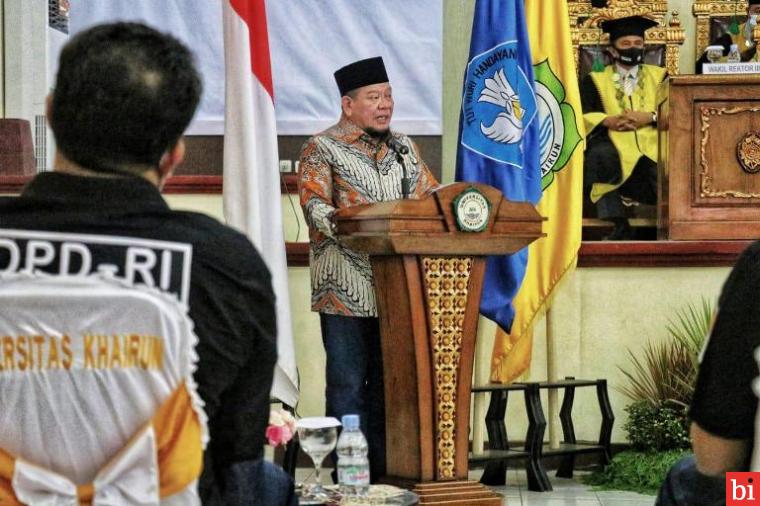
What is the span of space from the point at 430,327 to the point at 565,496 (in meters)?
1.32

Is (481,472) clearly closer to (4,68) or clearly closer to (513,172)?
(513,172)

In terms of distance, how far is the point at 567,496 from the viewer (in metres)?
4.94

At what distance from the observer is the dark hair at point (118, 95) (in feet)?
4.98

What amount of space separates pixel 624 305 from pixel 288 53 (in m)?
2.49

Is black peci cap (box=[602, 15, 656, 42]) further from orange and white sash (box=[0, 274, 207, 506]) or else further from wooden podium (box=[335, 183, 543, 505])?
orange and white sash (box=[0, 274, 207, 506])

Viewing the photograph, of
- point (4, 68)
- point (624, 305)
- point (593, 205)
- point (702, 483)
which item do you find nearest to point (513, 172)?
point (624, 305)

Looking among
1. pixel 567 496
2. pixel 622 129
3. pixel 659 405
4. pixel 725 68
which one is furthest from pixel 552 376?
pixel 622 129

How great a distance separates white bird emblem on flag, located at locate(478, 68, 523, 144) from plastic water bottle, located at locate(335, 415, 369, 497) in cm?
205

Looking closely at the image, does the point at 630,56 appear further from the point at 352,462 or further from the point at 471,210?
the point at 352,462

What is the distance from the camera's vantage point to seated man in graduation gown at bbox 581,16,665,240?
702cm

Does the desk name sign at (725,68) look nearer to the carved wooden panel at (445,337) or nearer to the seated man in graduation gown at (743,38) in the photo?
the seated man in graduation gown at (743,38)

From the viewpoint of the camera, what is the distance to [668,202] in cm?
605

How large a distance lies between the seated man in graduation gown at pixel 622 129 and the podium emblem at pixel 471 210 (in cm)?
301

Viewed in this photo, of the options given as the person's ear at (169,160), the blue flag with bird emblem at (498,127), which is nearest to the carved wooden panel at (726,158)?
the blue flag with bird emblem at (498,127)
